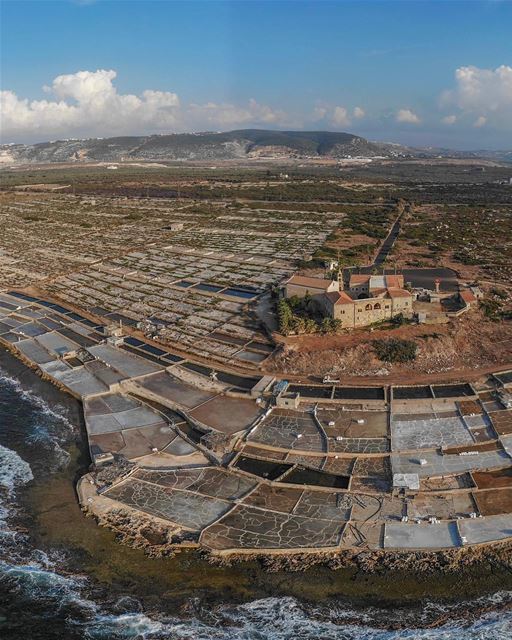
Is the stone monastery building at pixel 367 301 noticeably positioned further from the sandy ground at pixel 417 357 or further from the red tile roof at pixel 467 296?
the red tile roof at pixel 467 296

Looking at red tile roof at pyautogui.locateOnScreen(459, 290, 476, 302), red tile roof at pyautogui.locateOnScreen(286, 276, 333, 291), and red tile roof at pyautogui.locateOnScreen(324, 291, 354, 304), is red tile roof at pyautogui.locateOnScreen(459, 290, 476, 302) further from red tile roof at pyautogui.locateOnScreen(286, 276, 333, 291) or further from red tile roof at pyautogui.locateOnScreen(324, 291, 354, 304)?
red tile roof at pyautogui.locateOnScreen(286, 276, 333, 291)

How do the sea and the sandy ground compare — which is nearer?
the sea

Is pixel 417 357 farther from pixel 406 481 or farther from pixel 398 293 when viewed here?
pixel 406 481

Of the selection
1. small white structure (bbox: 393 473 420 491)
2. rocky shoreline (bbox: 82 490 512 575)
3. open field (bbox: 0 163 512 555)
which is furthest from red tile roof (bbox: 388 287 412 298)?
rocky shoreline (bbox: 82 490 512 575)

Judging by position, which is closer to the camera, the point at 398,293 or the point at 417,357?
the point at 417,357

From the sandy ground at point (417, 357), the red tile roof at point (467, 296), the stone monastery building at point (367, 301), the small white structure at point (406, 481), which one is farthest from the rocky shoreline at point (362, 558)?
the red tile roof at point (467, 296)

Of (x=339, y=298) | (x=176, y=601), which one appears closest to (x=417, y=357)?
(x=339, y=298)
